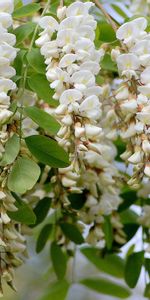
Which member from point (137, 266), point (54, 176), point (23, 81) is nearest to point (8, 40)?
point (23, 81)

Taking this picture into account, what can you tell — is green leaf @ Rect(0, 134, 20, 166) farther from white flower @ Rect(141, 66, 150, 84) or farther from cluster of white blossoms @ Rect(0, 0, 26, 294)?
white flower @ Rect(141, 66, 150, 84)

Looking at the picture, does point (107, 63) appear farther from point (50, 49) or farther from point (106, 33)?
point (50, 49)

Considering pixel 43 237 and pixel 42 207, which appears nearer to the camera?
pixel 42 207

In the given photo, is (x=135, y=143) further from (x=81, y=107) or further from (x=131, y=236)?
(x=131, y=236)

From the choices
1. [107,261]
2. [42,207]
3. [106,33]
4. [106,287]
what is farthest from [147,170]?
[106,287]

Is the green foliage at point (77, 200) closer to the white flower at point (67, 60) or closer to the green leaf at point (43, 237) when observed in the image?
the green leaf at point (43, 237)

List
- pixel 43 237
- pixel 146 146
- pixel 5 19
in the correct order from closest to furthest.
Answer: pixel 146 146 < pixel 5 19 < pixel 43 237


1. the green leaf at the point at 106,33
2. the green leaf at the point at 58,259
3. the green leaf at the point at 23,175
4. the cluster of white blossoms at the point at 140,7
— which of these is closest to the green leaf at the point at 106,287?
the green leaf at the point at 58,259
